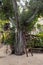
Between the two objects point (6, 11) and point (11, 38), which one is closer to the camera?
point (6, 11)

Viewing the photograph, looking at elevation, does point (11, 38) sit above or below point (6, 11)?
below

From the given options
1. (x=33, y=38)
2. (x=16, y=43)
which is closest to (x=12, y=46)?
(x=16, y=43)

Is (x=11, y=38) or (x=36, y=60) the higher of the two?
(x=11, y=38)

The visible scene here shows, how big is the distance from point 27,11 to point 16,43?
1.95 m

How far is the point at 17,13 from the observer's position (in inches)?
400

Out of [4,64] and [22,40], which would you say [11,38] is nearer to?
[22,40]

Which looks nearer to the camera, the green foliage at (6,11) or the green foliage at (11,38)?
the green foliage at (6,11)

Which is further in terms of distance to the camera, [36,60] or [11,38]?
[11,38]

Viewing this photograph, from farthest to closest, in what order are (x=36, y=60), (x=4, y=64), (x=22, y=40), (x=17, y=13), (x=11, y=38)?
(x=11, y=38) → (x=22, y=40) → (x=17, y=13) → (x=36, y=60) → (x=4, y=64)

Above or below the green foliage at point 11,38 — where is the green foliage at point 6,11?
above

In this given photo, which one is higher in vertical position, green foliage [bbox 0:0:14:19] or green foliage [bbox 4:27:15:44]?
green foliage [bbox 0:0:14:19]

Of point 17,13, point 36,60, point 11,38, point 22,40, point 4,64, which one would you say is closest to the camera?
point 4,64

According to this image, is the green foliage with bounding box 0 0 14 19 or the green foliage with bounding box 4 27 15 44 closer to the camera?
the green foliage with bounding box 0 0 14 19

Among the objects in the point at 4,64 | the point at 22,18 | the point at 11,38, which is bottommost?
the point at 4,64
